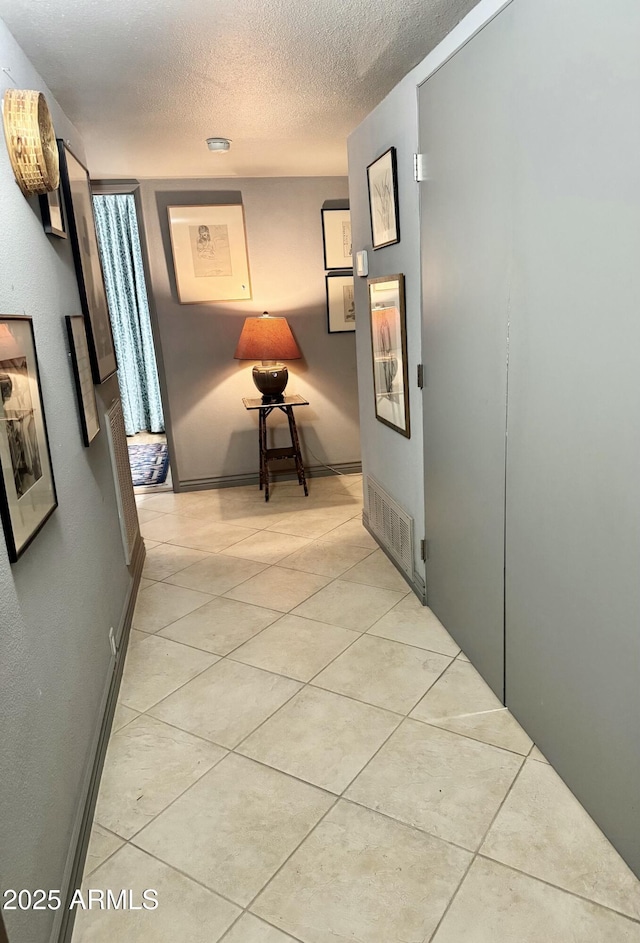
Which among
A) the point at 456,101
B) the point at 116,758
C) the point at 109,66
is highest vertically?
the point at 109,66

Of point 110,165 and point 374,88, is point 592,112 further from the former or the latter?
point 110,165

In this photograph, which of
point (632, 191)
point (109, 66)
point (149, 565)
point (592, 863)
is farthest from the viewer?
point (149, 565)

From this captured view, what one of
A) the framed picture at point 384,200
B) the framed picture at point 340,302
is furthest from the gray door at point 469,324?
the framed picture at point 340,302

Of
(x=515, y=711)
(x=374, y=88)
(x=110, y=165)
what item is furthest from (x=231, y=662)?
(x=110, y=165)

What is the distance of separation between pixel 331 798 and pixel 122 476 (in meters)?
2.01

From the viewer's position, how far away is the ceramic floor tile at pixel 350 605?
2.84 meters

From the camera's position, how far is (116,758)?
205 centimetres

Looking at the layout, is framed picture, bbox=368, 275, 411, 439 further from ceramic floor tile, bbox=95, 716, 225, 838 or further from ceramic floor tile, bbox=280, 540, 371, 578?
ceramic floor tile, bbox=95, 716, 225, 838

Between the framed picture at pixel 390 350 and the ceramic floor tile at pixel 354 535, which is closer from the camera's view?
the framed picture at pixel 390 350

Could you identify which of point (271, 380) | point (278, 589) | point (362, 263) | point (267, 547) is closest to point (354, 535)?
point (267, 547)

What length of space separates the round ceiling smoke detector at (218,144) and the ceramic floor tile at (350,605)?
263 centimetres

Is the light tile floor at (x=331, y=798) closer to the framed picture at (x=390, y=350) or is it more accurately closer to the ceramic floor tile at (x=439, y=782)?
the ceramic floor tile at (x=439, y=782)

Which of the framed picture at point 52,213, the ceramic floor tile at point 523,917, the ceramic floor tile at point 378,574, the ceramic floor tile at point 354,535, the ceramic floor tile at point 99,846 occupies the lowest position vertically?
the ceramic floor tile at point 99,846

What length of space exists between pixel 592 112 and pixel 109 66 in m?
2.01
